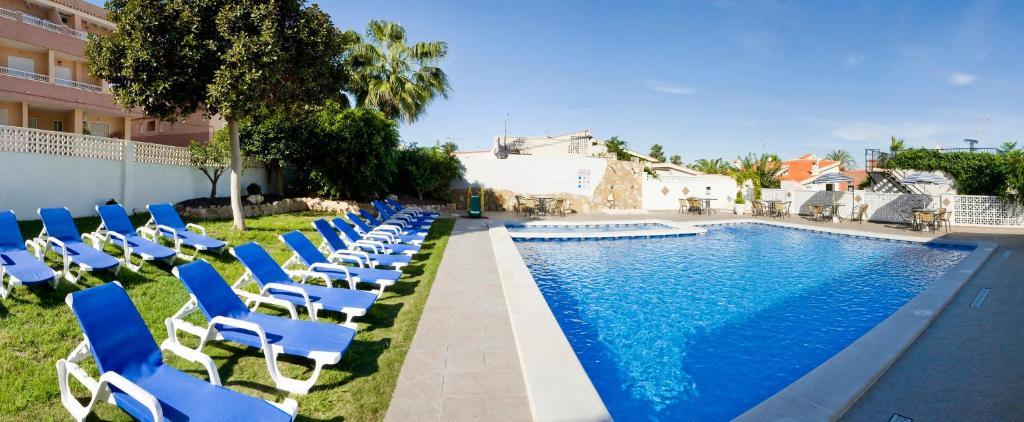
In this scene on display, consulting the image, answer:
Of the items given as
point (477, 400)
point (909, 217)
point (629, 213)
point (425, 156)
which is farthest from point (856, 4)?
point (477, 400)

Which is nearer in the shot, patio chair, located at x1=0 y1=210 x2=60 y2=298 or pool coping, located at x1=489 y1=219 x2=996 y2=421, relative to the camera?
pool coping, located at x1=489 y1=219 x2=996 y2=421

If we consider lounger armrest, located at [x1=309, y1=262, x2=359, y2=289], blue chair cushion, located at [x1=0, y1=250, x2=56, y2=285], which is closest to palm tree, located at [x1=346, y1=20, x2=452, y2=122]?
lounger armrest, located at [x1=309, y1=262, x2=359, y2=289]

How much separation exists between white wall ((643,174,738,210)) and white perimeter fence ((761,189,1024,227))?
3.75 m

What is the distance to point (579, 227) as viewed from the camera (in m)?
16.9

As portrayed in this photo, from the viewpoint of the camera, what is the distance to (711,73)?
2394 cm

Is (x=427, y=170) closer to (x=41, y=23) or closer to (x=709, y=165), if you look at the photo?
(x=41, y=23)

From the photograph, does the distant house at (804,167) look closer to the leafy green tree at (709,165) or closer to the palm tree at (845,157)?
the leafy green tree at (709,165)

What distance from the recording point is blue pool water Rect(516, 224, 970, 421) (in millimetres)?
4535

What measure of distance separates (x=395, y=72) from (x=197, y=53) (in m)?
12.5

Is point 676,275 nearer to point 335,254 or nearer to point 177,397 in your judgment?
point 335,254

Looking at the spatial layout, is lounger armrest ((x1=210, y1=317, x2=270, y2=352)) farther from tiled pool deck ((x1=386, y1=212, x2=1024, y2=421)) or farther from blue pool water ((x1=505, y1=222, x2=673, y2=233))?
blue pool water ((x1=505, y1=222, x2=673, y2=233))

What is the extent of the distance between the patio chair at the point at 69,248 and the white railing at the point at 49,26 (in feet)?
75.0

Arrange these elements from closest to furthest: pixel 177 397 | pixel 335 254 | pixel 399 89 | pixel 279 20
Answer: pixel 177 397, pixel 335 254, pixel 279 20, pixel 399 89

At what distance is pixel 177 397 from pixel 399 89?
61.5 feet
